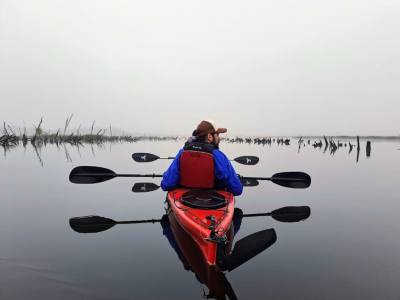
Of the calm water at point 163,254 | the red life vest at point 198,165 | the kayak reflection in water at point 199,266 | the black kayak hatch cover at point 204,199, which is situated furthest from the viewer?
the red life vest at point 198,165

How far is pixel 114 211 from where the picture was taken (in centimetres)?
777

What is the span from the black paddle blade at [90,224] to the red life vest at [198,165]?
2125 millimetres

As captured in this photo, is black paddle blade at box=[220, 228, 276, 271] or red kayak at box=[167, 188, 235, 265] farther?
red kayak at box=[167, 188, 235, 265]

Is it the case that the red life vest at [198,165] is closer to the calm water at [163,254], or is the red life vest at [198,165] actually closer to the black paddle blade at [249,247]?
the calm water at [163,254]

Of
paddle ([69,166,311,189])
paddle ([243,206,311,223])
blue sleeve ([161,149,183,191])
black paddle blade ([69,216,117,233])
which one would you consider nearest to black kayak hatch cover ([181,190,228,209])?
blue sleeve ([161,149,183,191])

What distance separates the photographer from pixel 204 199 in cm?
491

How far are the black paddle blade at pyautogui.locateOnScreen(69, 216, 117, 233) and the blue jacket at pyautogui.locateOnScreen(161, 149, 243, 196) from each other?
1.62 m

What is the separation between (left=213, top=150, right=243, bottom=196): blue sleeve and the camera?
5.44 meters

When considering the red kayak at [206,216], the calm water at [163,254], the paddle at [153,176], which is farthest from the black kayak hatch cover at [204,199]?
the paddle at [153,176]

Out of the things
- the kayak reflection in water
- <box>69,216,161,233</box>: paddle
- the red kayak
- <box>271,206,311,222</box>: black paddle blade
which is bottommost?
<box>271,206,311,222</box>: black paddle blade

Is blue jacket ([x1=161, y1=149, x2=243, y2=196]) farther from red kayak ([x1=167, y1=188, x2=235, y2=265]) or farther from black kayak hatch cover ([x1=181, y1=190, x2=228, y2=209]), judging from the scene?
black kayak hatch cover ([x1=181, y1=190, x2=228, y2=209])

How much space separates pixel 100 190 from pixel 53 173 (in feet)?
17.7

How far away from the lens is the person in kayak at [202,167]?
5.43m

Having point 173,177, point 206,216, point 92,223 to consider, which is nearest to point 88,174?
point 92,223
